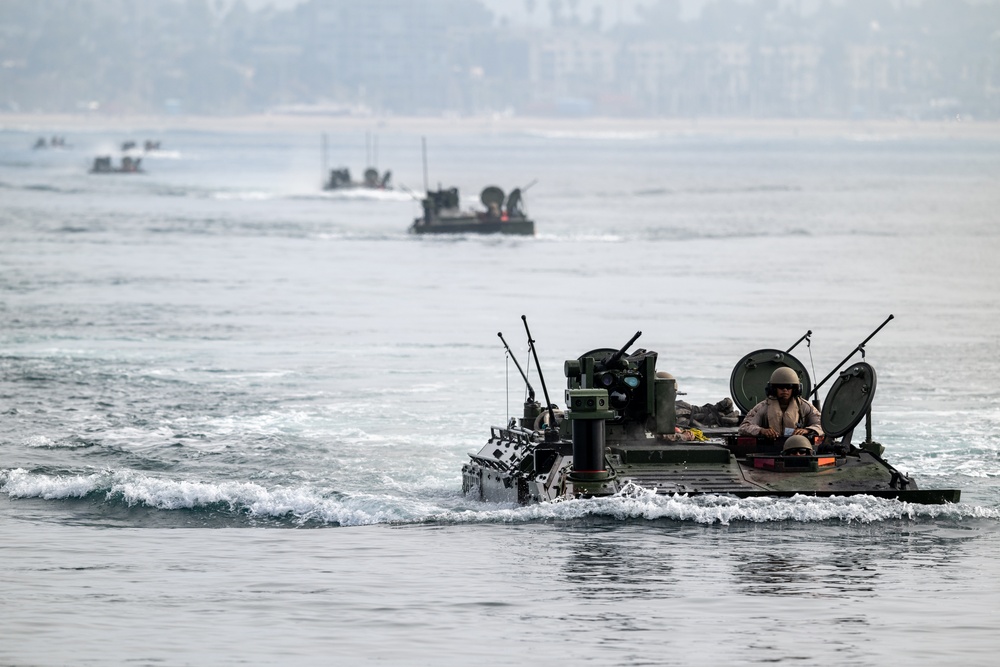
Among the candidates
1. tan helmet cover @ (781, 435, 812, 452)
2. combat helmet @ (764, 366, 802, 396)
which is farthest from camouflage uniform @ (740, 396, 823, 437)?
tan helmet cover @ (781, 435, 812, 452)

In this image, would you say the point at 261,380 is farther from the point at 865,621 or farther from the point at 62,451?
the point at 865,621

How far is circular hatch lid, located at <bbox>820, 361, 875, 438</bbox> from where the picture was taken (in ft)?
88.9

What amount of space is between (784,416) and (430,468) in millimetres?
7516

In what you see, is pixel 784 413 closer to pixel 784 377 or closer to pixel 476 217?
pixel 784 377

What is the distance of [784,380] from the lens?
27.0 metres

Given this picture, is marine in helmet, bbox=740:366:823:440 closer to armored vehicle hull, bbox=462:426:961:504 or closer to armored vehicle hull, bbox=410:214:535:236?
armored vehicle hull, bbox=462:426:961:504

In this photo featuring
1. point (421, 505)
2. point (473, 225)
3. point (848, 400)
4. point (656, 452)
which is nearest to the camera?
point (656, 452)

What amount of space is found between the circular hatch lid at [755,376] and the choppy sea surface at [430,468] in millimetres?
2845

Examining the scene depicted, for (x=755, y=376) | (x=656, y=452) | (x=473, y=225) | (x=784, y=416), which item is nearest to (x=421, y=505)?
(x=656, y=452)

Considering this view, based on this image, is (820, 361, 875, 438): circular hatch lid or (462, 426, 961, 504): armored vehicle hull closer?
(462, 426, 961, 504): armored vehicle hull

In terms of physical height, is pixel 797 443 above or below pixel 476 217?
below

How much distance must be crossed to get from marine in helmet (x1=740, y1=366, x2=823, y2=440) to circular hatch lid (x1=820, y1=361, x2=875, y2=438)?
48cm

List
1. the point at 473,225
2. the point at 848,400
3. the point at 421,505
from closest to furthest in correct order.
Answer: the point at 848,400, the point at 421,505, the point at 473,225

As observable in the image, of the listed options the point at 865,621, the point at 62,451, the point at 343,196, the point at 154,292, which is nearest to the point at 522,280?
the point at 154,292
